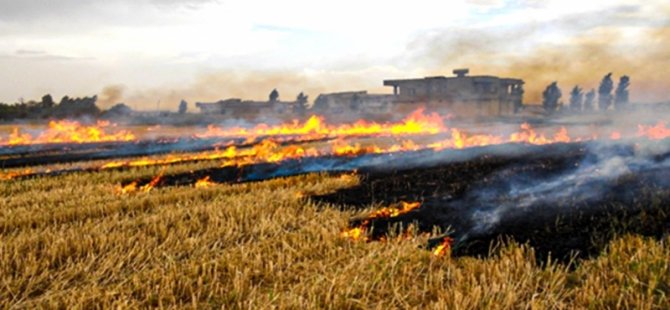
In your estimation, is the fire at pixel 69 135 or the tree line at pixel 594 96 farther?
the tree line at pixel 594 96

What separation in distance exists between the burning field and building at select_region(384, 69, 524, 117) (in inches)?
924

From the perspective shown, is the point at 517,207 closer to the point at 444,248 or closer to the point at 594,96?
the point at 444,248

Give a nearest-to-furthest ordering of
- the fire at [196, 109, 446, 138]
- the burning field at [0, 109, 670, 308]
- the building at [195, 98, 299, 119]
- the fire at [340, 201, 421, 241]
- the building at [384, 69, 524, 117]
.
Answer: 1. the burning field at [0, 109, 670, 308]
2. the fire at [340, 201, 421, 241]
3. the fire at [196, 109, 446, 138]
4. the building at [384, 69, 524, 117]
5. the building at [195, 98, 299, 119]

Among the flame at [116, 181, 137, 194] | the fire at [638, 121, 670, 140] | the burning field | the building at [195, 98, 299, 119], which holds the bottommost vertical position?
the flame at [116, 181, 137, 194]

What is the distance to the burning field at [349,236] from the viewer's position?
5.54 metres

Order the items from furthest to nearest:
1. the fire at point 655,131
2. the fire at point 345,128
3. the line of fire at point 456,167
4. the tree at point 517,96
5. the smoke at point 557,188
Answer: the tree at point 517,96, the fire at point 345,128, the fire at point 655,131, the smoke at point 557,188, the line of fire at point 456,167

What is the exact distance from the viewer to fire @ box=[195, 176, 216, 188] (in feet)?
43.7

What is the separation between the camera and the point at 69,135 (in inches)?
1484

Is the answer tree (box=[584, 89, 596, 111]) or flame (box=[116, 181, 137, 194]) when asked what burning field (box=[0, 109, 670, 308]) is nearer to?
flame (box=[116, 181, 137, 194])

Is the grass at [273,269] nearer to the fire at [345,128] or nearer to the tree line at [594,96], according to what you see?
the fire at [345,128]

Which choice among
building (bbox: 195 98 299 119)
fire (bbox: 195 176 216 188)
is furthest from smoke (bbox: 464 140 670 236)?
building (bbox: 195 98 299 119)

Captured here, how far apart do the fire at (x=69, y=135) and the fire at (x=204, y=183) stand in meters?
23.0

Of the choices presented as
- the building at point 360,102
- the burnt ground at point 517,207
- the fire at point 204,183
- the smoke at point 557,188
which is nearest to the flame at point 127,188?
the fire at point 204,183

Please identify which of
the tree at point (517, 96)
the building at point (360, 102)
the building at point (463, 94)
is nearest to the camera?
the building at point (463, 94)
